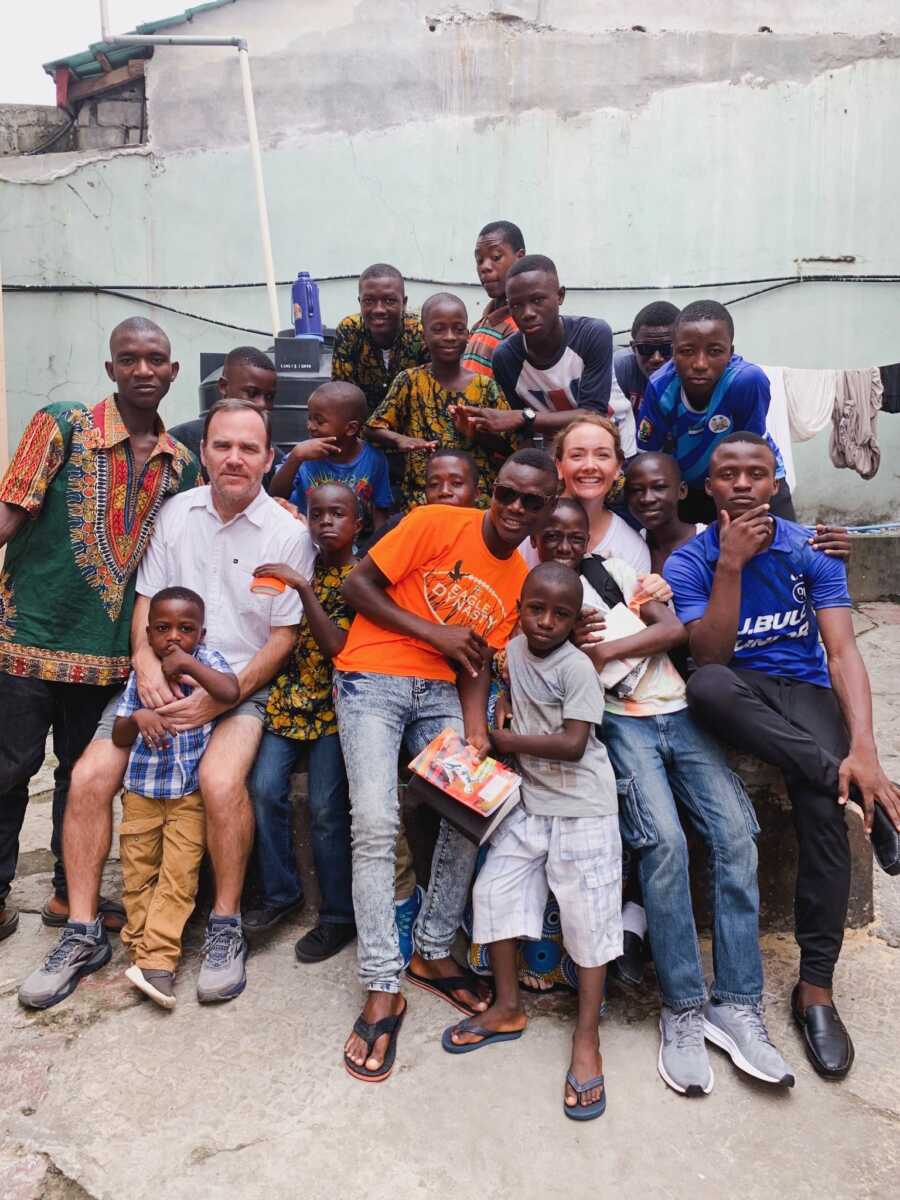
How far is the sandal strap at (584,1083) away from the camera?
2.18 metres

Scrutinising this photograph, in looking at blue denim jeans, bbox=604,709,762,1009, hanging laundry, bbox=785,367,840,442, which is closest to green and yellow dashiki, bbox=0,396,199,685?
blue denim jeans, bbox=604,709,762,1009

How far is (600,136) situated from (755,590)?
5.80m

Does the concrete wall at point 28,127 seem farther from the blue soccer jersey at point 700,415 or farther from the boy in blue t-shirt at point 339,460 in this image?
the blue soccer jersey at point 700,415

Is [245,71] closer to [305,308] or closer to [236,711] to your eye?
[305,308]

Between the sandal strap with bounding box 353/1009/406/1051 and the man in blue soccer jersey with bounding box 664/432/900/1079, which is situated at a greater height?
the man in blue soccer jersey with bounding box 664/432/900/1079

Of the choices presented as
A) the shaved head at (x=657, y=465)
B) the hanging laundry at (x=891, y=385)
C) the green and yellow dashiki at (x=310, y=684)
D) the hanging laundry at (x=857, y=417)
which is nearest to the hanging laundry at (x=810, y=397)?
the hanging laundry at (x=857, y=417)

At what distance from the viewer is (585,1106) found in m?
2.16

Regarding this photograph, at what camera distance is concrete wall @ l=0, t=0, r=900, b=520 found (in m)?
7.14

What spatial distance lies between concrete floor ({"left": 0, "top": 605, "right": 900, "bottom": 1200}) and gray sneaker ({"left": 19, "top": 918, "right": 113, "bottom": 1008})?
4cm

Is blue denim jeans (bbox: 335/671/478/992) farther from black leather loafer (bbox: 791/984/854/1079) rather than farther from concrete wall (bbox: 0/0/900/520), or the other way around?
concrete wall (bbox: 0/0/900/520)

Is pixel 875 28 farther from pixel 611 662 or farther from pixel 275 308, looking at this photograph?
pixel 611 662

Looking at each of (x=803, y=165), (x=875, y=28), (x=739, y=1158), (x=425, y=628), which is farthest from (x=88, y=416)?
(x=875, y=28)

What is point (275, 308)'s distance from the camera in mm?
6434

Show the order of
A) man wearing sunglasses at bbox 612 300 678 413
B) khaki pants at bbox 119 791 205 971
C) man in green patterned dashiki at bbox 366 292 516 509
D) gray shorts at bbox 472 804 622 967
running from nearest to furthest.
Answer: gray shorts at bbox 472 804 622 967
khaki pants at bbox 119 791 205 971
man in green patterned dashiki at bbox 366 292 516 509
man wearing sunglasses at bbox 612 300 678 413
